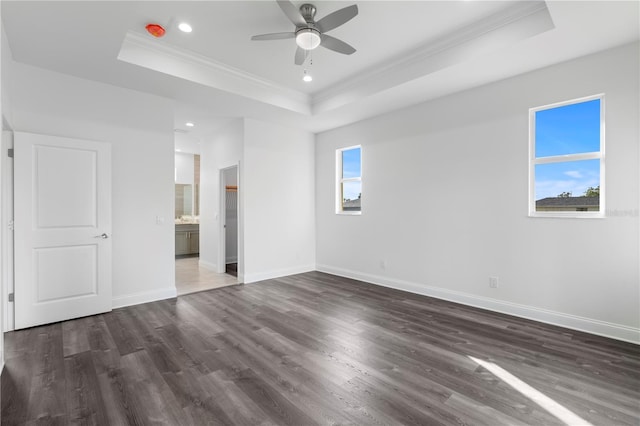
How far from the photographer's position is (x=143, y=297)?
4180 mm

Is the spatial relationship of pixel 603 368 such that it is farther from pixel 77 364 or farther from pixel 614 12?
pixel 77 364

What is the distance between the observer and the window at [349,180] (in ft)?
18.8

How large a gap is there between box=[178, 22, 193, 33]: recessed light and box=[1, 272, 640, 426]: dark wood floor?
3.15 m

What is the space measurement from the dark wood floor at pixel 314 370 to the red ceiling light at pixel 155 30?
308 centimetres

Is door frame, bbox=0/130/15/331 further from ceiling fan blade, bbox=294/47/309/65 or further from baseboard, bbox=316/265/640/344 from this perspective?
baseboard, bbox=316/265/640/344

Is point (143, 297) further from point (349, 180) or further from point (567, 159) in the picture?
point (567, 159)

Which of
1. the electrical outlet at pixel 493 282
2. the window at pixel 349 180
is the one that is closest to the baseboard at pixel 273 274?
the window at pixel 349 180

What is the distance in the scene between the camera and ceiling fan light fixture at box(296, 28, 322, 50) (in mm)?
2736

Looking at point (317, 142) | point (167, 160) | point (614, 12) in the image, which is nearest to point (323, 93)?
point (317, 142)

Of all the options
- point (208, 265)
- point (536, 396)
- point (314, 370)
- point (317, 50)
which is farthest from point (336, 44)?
point (208, 265)

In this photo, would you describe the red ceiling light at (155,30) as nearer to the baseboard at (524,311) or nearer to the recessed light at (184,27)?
the recessed light at (184,27)

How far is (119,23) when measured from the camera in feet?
9.31

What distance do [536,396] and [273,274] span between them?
422 cm

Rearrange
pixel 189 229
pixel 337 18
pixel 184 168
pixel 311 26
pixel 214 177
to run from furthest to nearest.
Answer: pixel 184 168, pixel 189 229, pixel 214 177, pixel 311 26, pixel 337 18
